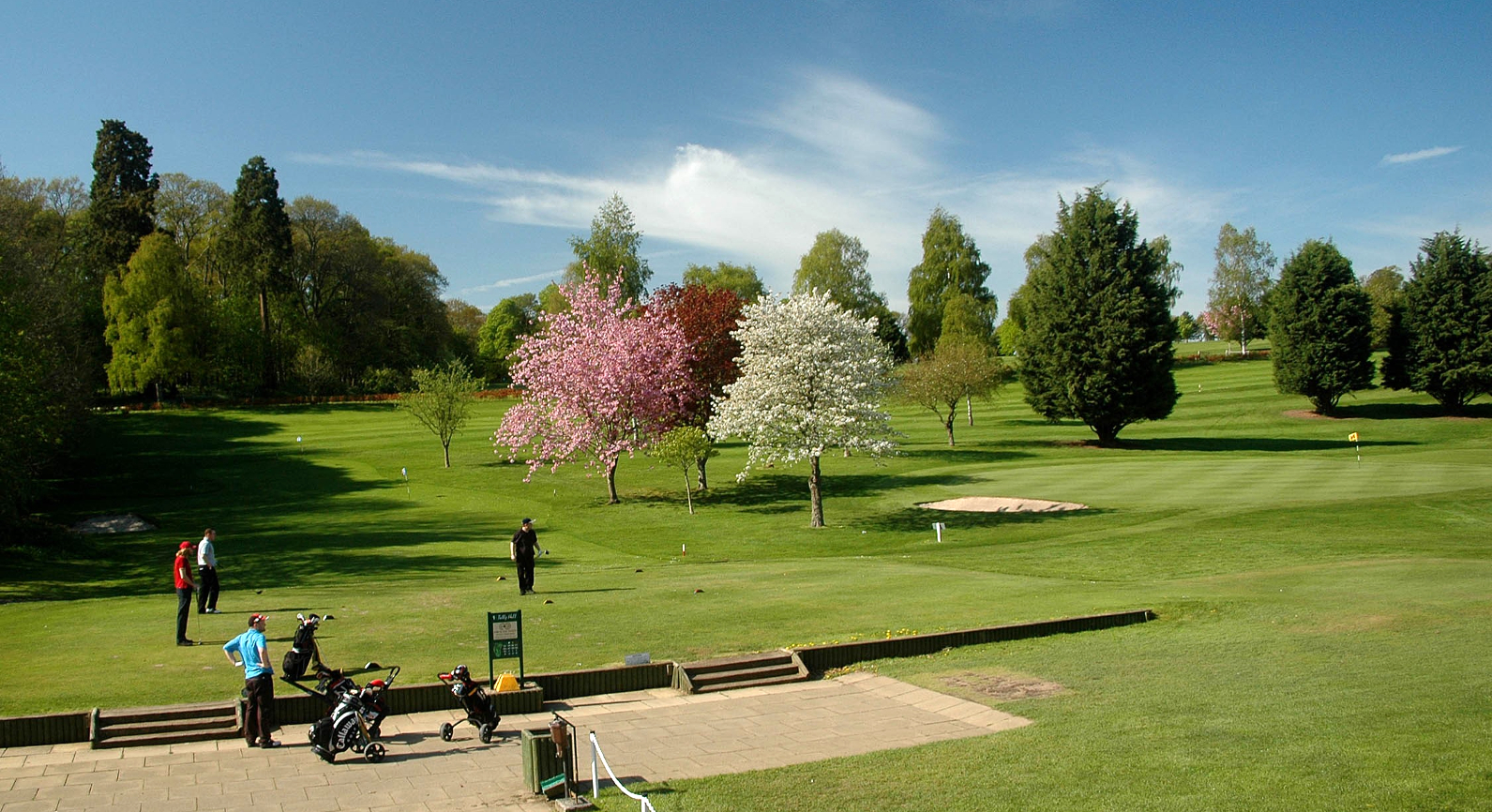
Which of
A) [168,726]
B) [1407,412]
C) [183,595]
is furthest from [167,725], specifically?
[1407,412]

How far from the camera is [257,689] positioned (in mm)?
12711

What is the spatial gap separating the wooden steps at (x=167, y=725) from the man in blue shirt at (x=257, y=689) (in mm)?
547

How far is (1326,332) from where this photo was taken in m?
67.4

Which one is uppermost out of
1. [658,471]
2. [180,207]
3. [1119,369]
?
[180,207]

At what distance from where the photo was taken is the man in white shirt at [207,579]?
19.9 metres

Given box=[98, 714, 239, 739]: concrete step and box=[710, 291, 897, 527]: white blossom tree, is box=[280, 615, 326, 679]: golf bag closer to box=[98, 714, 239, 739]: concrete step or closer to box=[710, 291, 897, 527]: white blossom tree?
box=[98, 714, 239, 739]: concrete step

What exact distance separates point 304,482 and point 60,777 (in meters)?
43.3

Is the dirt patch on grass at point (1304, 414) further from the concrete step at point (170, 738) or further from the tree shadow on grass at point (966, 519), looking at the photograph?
the concrete step at point (170, 738)

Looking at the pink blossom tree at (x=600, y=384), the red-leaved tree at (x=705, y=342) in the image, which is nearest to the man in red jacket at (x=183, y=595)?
the pink blossom tree at (x=600, y=384)

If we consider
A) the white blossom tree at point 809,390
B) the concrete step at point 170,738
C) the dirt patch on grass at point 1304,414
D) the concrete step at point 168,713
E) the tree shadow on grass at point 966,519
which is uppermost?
the white blossom tree at point 809,390

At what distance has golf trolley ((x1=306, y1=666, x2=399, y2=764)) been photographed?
39.9 feet

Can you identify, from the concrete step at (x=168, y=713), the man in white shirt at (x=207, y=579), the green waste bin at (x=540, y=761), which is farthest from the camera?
the man in white shirt at (x=207, y=579)

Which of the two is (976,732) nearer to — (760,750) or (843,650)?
(760,750)

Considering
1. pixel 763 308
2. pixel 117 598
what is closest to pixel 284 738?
pixel 117 598
